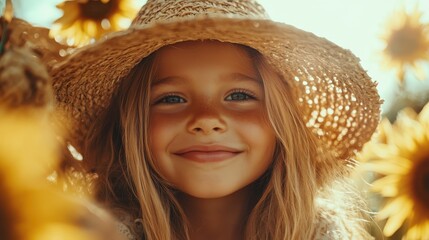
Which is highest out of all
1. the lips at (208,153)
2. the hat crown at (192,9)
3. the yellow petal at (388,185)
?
the hat crown at (192,9)

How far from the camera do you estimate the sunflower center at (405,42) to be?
2.28 m

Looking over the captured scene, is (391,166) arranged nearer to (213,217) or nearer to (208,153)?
(213,217)

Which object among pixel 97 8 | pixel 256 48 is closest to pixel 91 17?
pixel 97 8

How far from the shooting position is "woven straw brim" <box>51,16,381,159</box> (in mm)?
917

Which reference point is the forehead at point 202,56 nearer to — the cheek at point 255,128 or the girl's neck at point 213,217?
the cheek at point 255,128

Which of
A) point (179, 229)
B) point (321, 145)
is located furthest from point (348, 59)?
point (179, 229)

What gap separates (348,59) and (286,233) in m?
0.37

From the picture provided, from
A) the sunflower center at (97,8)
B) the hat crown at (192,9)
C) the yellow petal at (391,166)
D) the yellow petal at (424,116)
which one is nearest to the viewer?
the hat crown at (192,9)

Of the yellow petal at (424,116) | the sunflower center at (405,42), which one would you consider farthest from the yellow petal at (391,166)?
the sunflower center at (405,42)

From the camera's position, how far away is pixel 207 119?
44.2 inches

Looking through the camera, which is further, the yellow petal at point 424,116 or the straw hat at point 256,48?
the yellow petal at point 424,116

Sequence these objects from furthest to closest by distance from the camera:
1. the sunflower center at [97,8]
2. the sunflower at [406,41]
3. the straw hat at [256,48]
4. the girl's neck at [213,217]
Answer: the sunflower at [406,41] < the sunflower center at [97,8] < the girl's neck at [213,217] < the straw hat at [256,48]

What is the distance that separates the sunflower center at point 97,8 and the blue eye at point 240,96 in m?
0.42

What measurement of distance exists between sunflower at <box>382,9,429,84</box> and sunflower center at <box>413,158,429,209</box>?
0.47 metres
